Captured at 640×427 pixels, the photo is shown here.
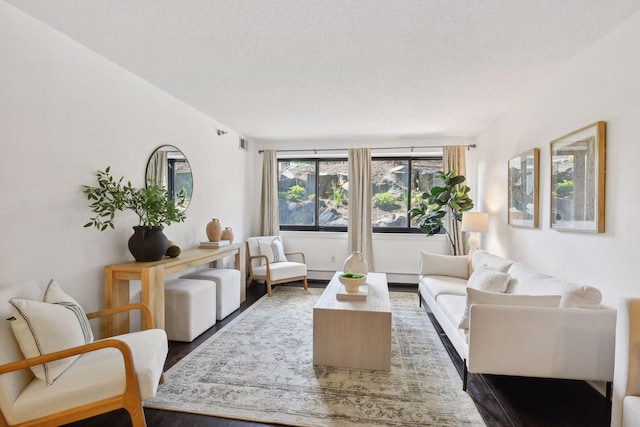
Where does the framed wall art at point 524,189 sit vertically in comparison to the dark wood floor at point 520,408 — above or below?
above

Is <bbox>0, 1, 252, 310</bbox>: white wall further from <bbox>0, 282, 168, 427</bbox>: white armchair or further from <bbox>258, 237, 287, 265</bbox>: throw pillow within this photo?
<bbox>258, 237, 287, 265</bbox>: throw pillow

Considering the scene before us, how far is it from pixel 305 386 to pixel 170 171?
8.71 ft

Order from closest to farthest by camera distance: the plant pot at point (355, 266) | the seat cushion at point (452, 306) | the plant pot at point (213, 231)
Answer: the seat cushion at point (452, 306) → the plant pot at point (355, 266) → the plant pot at point (213, 231)

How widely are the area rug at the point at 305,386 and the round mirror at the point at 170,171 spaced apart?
1.68 m

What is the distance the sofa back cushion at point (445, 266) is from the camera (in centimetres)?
411

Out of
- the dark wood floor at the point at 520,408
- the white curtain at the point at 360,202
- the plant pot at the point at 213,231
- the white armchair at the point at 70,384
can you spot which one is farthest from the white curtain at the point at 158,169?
the white curtain at the point at 360,202

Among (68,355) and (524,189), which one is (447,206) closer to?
(524,189)

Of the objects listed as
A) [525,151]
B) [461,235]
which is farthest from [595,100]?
[461,235]

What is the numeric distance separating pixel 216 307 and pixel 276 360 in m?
1.29

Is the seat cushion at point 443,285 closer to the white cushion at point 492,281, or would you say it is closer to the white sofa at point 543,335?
the white cushion at point 492,281

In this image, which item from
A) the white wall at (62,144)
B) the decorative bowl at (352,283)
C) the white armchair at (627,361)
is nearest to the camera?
the white armchair at (627,361)

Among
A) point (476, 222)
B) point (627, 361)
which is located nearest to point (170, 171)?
point (476, 222)

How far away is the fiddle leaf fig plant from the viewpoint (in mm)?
2561

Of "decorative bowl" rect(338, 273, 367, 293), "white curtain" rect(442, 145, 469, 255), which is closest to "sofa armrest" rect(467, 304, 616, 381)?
"decorative bowl" rect(338, 273, 367, 293)
